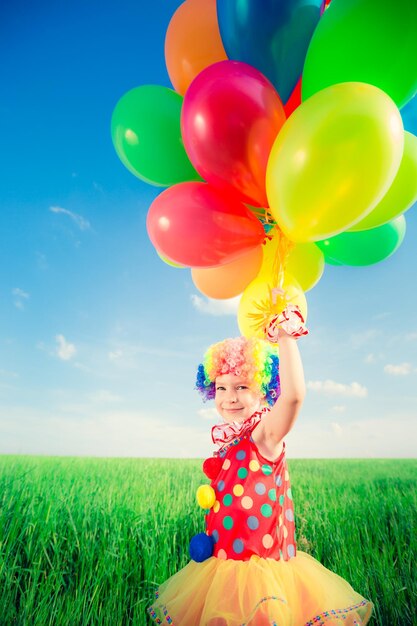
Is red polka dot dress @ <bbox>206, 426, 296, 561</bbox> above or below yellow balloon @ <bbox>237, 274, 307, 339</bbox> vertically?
below

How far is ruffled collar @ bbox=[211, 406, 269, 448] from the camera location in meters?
1.72

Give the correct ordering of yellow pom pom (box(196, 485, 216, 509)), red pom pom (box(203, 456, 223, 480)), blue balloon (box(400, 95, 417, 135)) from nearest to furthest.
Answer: yellow pom pom (box(196, 485, 216, 509)), red pom pom (box(203, 456, 223, 480)), blue balloon (box(400, 95, 417, 135))

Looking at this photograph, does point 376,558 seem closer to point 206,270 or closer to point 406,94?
point 206,270

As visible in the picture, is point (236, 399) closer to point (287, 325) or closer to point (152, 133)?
point (287, 325)

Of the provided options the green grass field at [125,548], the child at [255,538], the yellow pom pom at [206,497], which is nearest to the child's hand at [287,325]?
the child at [255,538]

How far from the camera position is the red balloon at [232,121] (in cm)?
149

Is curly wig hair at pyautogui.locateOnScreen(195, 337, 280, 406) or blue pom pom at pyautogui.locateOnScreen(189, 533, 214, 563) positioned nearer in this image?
blue pom pom at pyautogui.locateOnScreen(189, 533, 214, 563)

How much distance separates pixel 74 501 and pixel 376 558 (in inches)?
80.1

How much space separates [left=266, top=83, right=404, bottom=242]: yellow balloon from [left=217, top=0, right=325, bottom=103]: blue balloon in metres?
0.46

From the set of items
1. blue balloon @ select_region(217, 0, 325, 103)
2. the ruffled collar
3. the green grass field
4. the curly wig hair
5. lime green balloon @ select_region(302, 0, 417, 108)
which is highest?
blue balloon @ select_region(217, 0, 325, 103)

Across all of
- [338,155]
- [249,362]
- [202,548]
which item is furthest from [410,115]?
[202,548]

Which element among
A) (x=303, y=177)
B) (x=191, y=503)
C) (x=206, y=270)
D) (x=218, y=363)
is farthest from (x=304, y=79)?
(x=191, y=503)

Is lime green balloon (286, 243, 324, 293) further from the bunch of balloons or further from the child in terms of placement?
the child

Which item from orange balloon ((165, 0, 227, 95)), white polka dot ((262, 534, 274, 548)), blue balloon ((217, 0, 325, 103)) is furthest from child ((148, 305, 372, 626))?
orange balloon ((165, 0, 227, 95))
